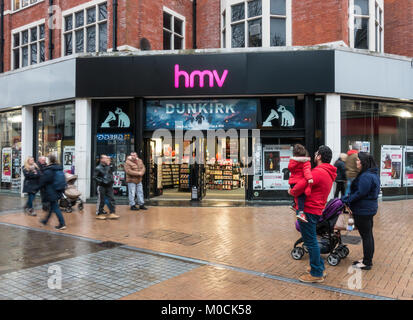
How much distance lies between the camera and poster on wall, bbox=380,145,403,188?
12.9m

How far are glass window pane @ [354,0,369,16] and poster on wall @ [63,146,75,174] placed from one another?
12.1 meters

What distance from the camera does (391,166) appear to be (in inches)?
515

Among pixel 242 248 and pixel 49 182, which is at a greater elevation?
pixel 49 182

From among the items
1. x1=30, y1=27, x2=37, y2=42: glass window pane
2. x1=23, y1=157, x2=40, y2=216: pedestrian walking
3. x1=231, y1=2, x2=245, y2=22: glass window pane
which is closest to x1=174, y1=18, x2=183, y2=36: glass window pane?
x1=231, y1=2, x2=245, y2=22: glass window pane

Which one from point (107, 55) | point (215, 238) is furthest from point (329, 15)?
point (215, 238)

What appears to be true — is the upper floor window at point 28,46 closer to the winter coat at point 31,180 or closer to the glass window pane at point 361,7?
the winter coat at point 31,180

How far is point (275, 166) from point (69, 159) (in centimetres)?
798

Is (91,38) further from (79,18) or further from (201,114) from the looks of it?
(201,114)

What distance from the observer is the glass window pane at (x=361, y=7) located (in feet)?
42.9

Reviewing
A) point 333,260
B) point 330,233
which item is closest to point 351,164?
point 330,233

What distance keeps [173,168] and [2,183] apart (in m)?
8.74

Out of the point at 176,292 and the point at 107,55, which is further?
the point at 107,55
